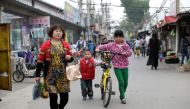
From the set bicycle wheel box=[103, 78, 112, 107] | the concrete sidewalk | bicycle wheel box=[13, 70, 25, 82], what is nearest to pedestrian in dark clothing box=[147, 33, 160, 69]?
bicycle wheel box=[13, 70, 25, 82]

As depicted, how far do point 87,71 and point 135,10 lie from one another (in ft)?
332

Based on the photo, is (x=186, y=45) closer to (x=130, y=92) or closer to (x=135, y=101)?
(x=130, y=92)

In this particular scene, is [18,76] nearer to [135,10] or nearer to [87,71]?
[87,71]

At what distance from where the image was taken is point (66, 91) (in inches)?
290

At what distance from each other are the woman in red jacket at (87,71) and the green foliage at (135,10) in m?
93.4

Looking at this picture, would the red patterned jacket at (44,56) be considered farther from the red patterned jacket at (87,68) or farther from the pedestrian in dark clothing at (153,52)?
the pedestrian in dark clothing at (153,52)

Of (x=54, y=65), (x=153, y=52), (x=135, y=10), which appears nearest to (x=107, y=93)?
(x=54, y=65)

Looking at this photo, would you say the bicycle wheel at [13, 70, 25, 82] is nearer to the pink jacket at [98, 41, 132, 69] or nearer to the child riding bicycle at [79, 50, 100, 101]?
the child riding bicycle at [79, 50, 100, 101]

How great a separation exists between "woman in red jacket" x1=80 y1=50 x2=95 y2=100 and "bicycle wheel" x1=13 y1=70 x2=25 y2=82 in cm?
600

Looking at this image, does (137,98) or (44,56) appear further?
(137,98)

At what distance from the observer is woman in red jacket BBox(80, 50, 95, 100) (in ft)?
35.6

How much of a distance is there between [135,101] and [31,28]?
15.4m

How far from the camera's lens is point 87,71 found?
10922 millimetres

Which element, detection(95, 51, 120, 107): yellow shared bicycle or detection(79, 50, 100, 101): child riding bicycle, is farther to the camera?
detection(79, 50, 100, 101): child riding bicycle
